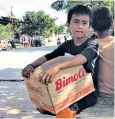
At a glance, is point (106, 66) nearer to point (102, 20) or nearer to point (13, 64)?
point (102, 20)

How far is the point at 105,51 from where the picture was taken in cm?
217

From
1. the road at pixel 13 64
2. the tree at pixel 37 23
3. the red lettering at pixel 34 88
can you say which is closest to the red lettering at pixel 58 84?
the red lettering at pixel 34 88

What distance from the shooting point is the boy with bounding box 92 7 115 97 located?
216 centimetres

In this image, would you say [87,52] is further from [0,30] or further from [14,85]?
[0,30]

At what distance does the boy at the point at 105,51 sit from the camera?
2.16 m

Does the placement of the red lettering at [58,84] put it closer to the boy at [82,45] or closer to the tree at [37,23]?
the boy at [82,45]

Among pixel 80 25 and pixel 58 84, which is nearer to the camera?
pixel 58 84

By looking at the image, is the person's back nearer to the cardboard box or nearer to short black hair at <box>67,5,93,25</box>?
the cardboard box

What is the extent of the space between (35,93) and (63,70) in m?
0.32

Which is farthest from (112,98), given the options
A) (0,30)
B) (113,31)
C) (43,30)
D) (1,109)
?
(43,30)

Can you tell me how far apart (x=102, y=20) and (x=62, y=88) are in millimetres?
565

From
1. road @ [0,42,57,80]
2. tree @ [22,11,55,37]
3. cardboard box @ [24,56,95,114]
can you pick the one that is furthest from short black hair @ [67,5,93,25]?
tree @ [22,11,55,37]

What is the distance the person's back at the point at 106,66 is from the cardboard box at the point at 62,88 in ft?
0.31

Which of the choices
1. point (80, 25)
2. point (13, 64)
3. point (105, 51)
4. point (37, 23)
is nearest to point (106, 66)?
point (105, 51)
